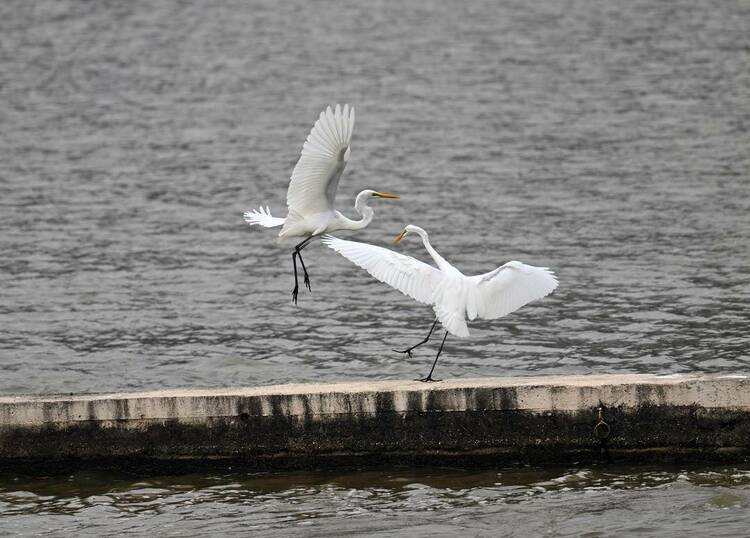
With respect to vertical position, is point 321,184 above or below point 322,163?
below

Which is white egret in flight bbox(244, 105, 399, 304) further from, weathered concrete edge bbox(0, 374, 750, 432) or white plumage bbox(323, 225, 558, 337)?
weathered concrete edge bbox(0, 374, 750, 432)

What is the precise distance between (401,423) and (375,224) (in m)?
9.74

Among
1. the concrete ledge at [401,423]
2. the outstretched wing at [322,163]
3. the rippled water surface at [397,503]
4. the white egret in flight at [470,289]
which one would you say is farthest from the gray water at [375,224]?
the outstretched wing at [322,163]

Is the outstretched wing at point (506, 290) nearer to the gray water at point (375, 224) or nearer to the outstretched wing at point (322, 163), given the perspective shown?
the gray water at point (375, 224)

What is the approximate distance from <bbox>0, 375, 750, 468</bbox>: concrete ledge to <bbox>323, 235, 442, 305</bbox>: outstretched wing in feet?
2.64

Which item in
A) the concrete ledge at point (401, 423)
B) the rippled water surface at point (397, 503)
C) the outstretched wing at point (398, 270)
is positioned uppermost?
the outstretched wing at point (398, 270)

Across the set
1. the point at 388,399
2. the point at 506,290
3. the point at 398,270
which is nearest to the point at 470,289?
the point at 506,290

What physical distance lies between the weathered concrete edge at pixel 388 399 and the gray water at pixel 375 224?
1.67 ft

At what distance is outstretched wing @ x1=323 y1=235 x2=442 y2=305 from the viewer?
10.9 meters

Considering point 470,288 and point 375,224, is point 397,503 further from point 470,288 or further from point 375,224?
point 375,224

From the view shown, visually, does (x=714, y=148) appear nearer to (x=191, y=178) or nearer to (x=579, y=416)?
(x=191, y=178)

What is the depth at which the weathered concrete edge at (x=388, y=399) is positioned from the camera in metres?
10.1

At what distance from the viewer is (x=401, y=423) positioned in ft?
33.9

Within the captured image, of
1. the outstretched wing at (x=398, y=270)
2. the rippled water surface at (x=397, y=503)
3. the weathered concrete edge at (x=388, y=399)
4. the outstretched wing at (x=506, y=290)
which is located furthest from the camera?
the outstretched wing at (x=398, y=270)
